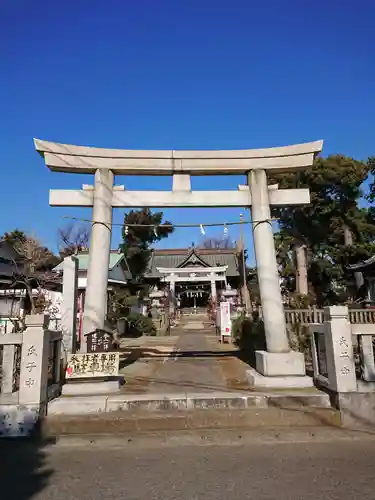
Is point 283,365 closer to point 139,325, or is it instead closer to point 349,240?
point 139,325

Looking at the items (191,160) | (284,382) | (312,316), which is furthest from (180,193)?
(312,316)

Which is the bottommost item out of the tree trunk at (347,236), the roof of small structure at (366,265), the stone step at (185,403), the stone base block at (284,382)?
the stone step at (185,403)

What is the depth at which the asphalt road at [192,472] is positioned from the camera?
3561 millimetres

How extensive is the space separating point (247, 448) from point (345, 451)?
125 cm

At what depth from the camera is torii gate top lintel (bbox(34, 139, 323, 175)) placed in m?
7.74

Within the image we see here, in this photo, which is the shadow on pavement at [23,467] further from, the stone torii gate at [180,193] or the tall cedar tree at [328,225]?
the tall cedar tree at [328,225]

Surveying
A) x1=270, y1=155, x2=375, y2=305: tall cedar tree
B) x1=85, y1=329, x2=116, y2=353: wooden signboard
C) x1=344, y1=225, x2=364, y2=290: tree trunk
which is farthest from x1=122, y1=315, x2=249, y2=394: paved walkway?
x1=270, y1=155, x2=375, y2=305: tall cedar tree

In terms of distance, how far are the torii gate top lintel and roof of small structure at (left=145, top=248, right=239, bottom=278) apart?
33.1m

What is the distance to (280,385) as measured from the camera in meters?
6.53

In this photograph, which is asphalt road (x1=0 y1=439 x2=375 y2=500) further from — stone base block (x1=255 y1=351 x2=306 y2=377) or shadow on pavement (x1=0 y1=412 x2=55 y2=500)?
stone base block (x1=255 y1=351 x2=306 y2=377)

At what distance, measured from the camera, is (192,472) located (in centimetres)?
403

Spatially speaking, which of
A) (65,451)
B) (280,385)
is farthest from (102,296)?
(280,385)

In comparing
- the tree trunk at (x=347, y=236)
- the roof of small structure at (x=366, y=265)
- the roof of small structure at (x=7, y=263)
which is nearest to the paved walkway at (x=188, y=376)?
the roof of small structure at (x=7, y=263)

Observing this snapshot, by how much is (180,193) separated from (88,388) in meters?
4.38
